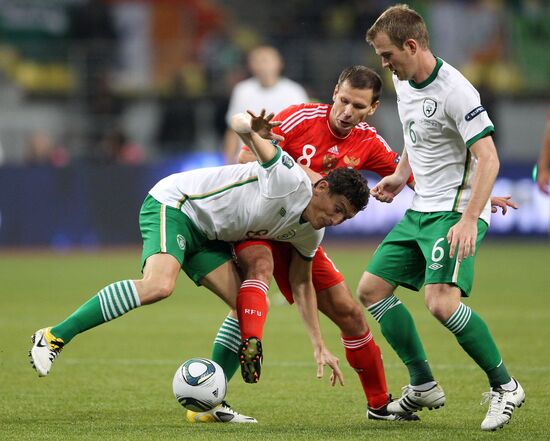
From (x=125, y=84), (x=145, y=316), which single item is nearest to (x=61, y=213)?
(x=125, y=84)

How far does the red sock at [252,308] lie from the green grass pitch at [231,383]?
1.64 feet

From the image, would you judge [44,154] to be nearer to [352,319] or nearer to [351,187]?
[352,319]

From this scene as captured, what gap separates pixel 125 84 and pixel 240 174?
16.0m

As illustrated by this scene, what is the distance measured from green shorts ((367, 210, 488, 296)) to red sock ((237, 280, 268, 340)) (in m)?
0.66

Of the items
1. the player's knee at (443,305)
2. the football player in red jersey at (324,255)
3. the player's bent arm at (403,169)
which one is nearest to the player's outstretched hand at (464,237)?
the player's knee at (443,305)

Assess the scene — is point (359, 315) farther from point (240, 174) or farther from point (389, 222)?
point (389, 222)

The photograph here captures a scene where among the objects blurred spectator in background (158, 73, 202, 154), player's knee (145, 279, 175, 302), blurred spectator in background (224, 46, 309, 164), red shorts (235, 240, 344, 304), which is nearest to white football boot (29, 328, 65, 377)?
player's knee (145, 279, 175, 302)

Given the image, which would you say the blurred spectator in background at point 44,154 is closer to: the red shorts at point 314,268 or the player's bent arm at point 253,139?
the red shorts at point 314,268

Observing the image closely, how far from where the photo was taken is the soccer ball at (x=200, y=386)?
226 inches

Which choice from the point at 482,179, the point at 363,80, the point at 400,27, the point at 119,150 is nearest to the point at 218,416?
the point at 482,179

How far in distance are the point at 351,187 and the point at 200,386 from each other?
1281mm

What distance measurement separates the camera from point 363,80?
20.5 ft

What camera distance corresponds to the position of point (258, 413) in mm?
6223

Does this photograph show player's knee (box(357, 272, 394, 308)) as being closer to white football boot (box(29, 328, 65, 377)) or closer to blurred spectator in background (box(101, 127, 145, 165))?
white football boot (box(29, 328, 65, 377))
